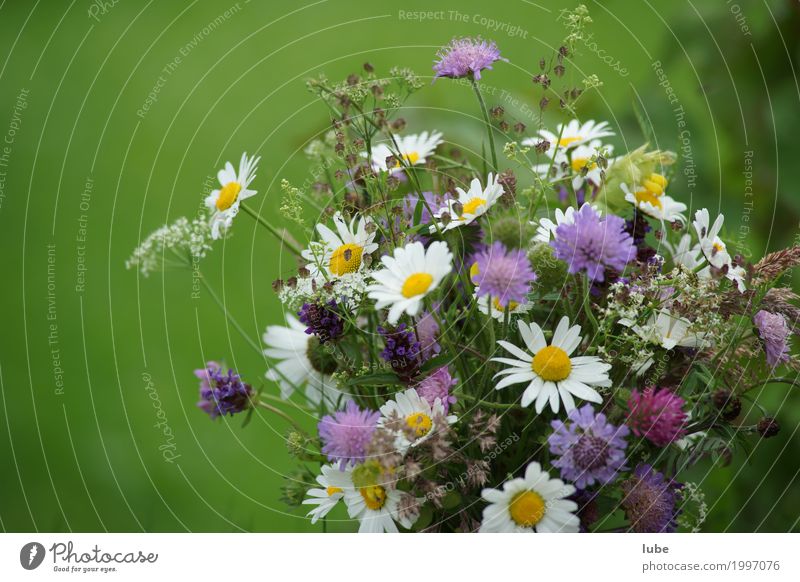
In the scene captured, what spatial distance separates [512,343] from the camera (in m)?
0.44

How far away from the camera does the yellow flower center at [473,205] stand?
1.38 ft

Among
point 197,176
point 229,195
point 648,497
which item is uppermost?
point 197,176

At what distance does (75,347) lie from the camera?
1029mm

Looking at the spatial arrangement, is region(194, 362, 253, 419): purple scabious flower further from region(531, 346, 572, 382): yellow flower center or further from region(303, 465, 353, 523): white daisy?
region(531, 346, 572, 382): yellow flower center

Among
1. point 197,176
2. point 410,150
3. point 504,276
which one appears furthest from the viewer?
point 197,176

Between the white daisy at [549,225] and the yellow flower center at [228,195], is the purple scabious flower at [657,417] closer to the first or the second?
the white daisy at [549,225]

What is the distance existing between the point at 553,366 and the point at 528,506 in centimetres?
7

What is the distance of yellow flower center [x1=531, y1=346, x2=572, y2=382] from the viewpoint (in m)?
0.40

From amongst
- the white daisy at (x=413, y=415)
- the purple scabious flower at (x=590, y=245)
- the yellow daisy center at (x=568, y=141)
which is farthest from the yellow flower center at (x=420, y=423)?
the yellow daisy center at (x=568, y=141)
